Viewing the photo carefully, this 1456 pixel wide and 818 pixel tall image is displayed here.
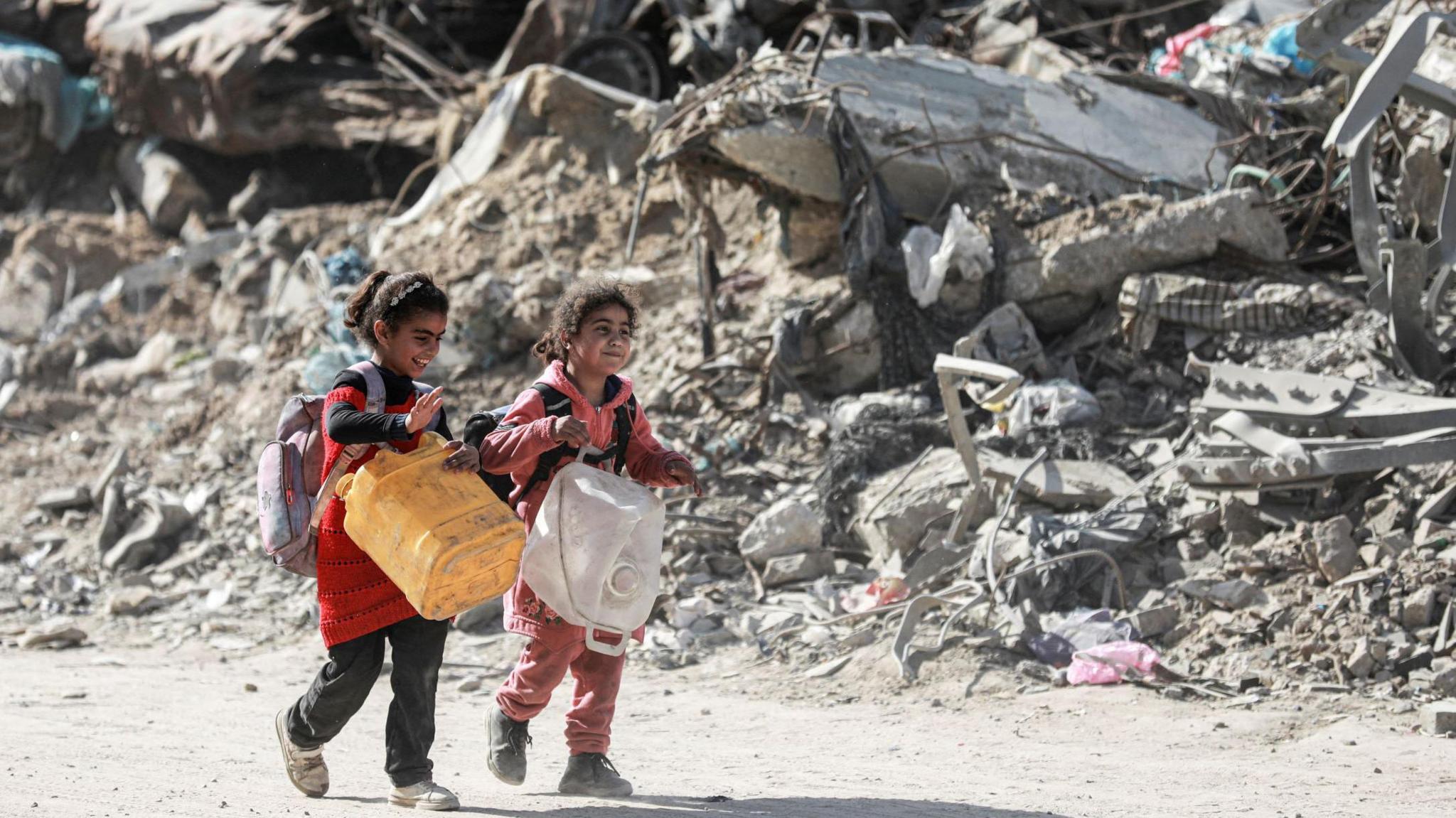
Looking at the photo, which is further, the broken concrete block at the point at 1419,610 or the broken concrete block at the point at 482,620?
the broken concrete block at the point at 482,620

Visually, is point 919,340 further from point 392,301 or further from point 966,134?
point 392,301

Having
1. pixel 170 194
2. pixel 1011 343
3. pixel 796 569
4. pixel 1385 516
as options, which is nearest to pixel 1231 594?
pixel 1385 516

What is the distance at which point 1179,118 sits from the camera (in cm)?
805

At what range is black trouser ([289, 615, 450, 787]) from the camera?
2.94 meters

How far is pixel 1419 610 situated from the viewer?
4.46 m

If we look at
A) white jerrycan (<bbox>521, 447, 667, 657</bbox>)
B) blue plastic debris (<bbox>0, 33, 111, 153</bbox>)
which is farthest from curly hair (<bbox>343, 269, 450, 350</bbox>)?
blue plastic debris (<bbox>0, 33, 111, 153</bbox>)

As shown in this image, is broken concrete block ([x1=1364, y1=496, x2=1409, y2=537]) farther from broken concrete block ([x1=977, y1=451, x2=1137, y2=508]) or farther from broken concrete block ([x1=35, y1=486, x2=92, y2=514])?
broken concrete block ([x1=35, y1=486, x2=92, y2=514])

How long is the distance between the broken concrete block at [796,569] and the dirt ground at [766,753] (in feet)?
1.86

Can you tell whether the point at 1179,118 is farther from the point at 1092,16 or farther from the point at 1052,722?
the point at 1052,722

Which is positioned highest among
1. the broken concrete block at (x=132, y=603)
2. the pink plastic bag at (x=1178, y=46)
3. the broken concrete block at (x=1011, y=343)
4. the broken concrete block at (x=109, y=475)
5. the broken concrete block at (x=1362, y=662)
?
the pink plastic bag at (x=1178, y=46)

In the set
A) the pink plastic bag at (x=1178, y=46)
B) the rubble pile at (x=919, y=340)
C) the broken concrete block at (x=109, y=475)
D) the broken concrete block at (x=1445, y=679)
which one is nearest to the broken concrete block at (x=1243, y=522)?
the rubble pile at (x=919, y=340)

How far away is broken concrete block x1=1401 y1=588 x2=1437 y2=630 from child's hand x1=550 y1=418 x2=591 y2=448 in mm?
3092

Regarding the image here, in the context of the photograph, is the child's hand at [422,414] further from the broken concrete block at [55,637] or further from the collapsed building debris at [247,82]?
the collapsed building debris at [247,82]

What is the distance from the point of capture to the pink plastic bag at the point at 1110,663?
450 cm
